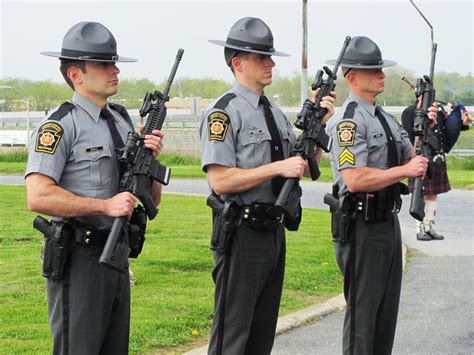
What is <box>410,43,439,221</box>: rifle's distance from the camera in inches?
246

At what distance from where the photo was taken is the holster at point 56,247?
4.55m

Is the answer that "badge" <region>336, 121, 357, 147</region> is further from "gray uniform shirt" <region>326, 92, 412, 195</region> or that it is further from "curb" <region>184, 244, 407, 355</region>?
"curb" <region>184, 244, 407, 355</region>

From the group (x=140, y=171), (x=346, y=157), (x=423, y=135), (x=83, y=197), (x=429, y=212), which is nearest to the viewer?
(x=83, y=197)

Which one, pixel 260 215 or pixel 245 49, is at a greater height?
pixel 245 49

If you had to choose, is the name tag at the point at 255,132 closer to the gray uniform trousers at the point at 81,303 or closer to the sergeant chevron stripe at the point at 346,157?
the sergeant chevron stripe at the point at 346,157

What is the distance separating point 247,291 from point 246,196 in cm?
52

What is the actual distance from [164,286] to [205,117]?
12.9 ft

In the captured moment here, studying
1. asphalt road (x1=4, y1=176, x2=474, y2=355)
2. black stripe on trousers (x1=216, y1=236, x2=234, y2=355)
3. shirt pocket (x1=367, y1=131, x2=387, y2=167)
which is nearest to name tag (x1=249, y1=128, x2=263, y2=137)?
black stripe on trousers (x1=216, y1=236, x2=234, y2=355)

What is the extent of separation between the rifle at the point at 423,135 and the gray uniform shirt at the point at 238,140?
4.14ft

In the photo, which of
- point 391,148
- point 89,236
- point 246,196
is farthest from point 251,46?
point 89,236

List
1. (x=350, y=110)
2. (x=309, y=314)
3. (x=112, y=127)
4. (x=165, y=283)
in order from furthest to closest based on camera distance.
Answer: (x=165, y=283)
(x=309, y=314)
(x=350, y=110)
(x=112, y=127)

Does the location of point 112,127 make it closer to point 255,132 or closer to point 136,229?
point 136,229

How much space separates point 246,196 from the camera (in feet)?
17.5

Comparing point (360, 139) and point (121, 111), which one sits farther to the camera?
point (360, 139)
